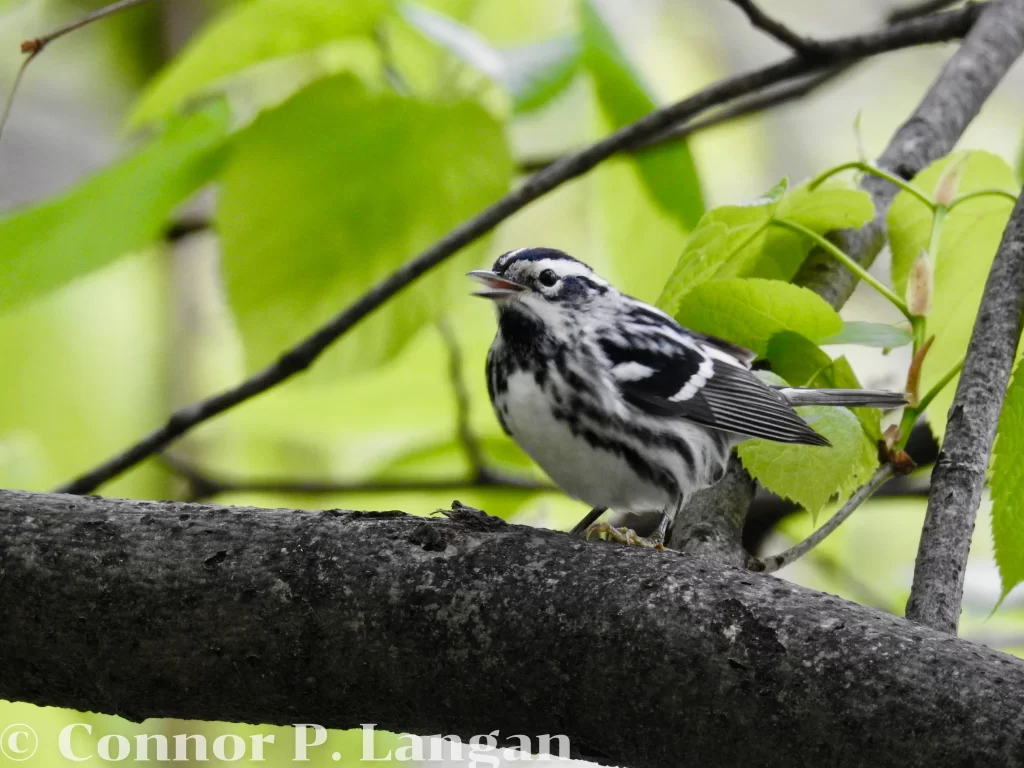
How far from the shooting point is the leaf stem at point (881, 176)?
104 cm

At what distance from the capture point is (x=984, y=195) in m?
1.08

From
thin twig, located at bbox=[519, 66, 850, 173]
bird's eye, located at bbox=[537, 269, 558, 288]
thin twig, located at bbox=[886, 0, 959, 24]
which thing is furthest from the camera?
thin twig, located at bbox=[886, 0, 959, 24]

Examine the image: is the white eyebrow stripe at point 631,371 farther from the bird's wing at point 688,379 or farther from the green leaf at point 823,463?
the green leaf at point 823,463

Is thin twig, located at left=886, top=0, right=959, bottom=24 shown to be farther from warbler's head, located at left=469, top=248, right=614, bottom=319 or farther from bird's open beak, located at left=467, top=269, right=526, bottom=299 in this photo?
bird's open beak, located at left=467, top=269, right=526, bottom=299

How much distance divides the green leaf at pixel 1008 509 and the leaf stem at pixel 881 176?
340mm

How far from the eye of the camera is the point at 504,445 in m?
1.58

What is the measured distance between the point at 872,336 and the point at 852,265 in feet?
0.23

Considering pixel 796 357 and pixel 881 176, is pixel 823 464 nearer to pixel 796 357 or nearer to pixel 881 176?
pixel 796 357

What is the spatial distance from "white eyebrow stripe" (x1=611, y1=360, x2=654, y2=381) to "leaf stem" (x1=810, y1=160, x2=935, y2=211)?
10.7 inches

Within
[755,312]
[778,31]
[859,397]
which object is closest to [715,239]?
[755,312]

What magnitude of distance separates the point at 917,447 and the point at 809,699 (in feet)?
2.78

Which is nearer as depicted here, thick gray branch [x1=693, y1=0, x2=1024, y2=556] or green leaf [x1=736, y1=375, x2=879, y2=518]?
green leaf [x1=736, y1=375, x2=879, y2=518]

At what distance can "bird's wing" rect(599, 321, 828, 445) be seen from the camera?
46.4 inches

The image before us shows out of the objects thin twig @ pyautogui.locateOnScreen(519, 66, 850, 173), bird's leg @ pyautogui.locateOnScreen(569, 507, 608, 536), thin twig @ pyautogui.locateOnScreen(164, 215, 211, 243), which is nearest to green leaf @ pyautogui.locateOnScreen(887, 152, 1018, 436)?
bird's leg @ pyautogui.locateOnScreen(569, 507, 608, 536)
